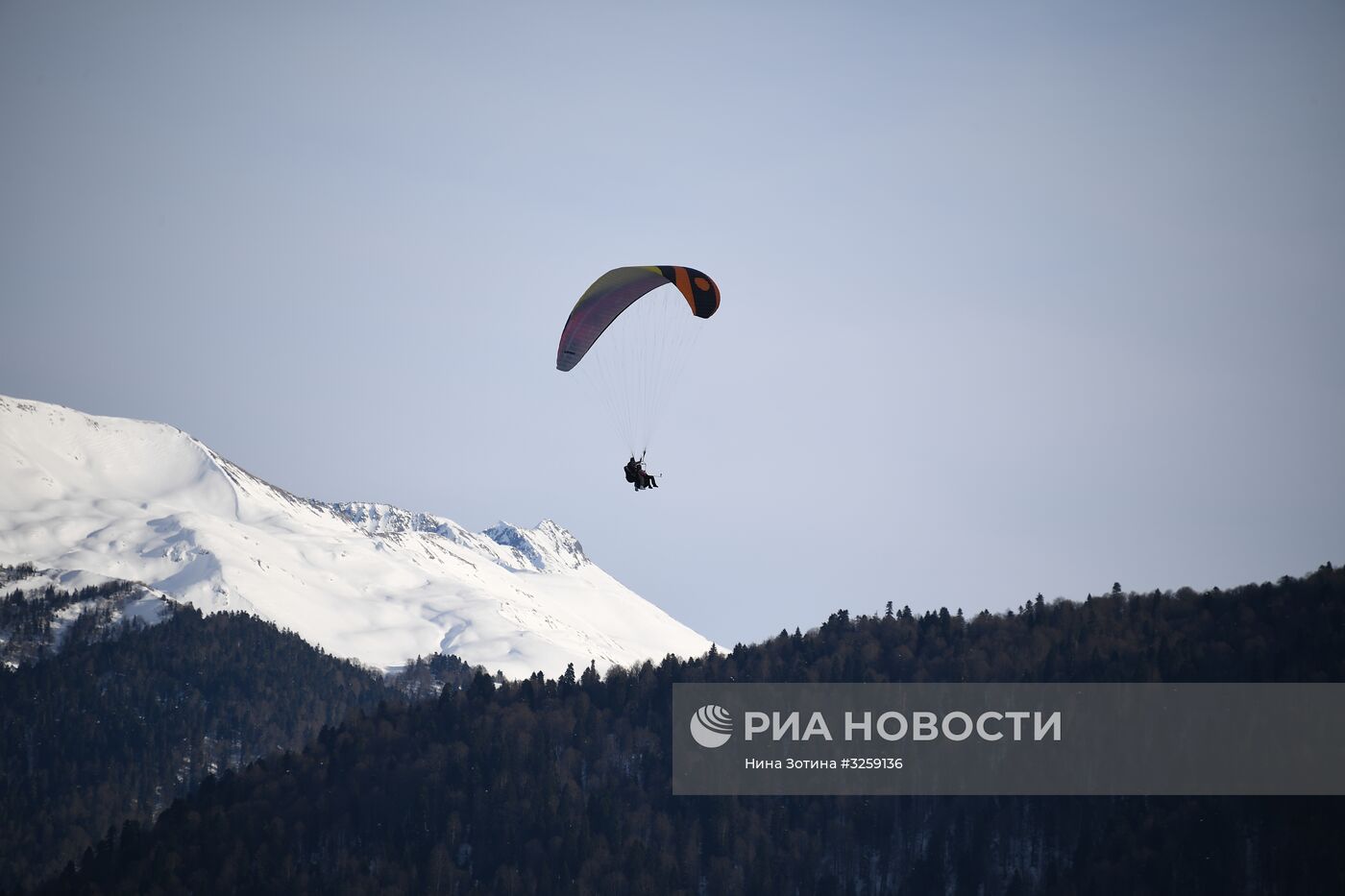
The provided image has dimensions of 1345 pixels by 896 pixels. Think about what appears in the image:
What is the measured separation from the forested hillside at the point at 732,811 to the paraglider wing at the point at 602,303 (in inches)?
2975

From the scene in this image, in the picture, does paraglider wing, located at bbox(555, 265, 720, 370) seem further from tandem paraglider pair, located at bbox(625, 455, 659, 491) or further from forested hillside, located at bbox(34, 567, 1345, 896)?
forested hillside, located at bbox(34, 567, 1345, 896)

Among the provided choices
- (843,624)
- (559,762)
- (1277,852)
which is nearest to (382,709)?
(559,762)

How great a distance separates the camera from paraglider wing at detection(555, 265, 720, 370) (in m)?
81.6

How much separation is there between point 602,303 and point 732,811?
88167 mm

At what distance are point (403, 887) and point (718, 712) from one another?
48.0 metres

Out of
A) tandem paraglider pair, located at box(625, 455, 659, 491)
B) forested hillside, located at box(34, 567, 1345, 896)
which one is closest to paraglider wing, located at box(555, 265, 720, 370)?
tandem paraglider pair, located at box(625, 455, 659, 491)

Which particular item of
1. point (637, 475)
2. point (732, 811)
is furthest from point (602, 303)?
point (732, 811)

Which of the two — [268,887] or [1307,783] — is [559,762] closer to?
[268,887]

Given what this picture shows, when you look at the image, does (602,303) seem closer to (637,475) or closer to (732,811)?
(637,475)

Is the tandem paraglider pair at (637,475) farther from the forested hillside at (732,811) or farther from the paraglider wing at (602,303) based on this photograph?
the forested hillside at (732,811)

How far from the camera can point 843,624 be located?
196m

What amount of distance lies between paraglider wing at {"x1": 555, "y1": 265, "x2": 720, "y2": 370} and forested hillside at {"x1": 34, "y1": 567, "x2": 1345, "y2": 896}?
75.6m

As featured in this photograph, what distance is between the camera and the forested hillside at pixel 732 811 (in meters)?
139

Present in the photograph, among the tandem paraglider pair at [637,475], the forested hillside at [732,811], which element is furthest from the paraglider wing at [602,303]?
the forested hillside at [732,811]
